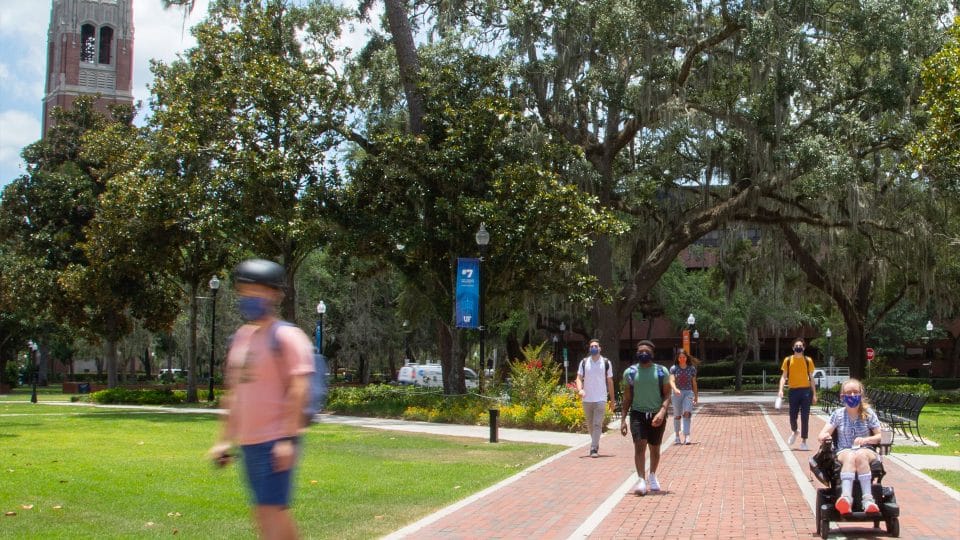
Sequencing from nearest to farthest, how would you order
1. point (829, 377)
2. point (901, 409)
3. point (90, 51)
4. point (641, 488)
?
point (641, 488) → point (901, 409) → point (829, 377) → point (90, 51)

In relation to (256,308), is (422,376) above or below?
below

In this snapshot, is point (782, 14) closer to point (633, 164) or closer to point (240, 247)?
point (633, 164)

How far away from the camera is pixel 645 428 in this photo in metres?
11.2

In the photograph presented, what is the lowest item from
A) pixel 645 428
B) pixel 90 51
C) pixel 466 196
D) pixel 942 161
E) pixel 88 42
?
pixel 645 428

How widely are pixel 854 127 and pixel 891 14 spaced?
326 centimetres

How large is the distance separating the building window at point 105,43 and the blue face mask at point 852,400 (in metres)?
86.6

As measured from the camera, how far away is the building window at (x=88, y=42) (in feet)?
281

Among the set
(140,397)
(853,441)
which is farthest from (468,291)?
(140,397)

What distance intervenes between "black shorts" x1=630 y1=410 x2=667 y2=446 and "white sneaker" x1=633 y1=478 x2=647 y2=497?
444mm

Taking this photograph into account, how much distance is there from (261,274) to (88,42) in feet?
293

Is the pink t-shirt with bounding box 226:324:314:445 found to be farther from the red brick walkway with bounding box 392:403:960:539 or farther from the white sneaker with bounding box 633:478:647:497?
the white sneaker with bounding box 633:478:647:497

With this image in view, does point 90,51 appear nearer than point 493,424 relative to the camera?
No

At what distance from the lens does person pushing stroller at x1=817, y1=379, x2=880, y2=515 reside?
839 cm

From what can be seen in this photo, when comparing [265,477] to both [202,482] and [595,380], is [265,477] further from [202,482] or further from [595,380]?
[595,380]
